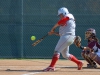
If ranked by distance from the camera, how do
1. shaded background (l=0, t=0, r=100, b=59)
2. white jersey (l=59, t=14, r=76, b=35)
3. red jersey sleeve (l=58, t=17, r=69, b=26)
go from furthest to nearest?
shaded background (l=0, t=0, r=100, b=59), white jersey (l=59, t=14, r=76, b=35), red jersey sleeve (l=58, t=17, r=69, b=26)

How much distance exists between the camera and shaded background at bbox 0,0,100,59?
1311cm

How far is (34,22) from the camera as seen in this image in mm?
13156

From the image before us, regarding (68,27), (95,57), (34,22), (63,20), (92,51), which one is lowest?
(95,57)

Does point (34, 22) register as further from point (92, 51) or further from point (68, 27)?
point (68, 27)

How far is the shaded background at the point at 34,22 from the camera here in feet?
43.0

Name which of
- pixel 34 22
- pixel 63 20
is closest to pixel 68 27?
pixel 63 20

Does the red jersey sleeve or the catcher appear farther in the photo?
the catcher

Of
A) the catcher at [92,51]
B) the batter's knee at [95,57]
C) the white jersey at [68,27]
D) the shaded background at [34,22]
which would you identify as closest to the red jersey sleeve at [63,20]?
the white jersey at [68,27]

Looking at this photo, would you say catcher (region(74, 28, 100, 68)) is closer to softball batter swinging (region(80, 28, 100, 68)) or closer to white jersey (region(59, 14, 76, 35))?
softball batter swinging (region(80, 28, 100, 68))

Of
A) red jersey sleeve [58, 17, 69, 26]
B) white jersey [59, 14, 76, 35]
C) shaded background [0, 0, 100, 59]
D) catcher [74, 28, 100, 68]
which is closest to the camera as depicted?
red jersey sleeve [58, 17, 69, 26]

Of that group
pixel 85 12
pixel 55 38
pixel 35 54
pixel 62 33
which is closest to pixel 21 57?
pixel 35 54

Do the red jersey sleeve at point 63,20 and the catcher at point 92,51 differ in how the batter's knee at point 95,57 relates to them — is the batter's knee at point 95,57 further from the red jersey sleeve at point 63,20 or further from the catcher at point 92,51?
the red jersey sleeve at point 63,20

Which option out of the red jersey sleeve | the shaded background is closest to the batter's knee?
the red jersey sleeve

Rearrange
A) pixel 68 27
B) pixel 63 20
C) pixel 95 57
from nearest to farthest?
pixel 63 20 < pixel 68 27 < pixel 95 57
